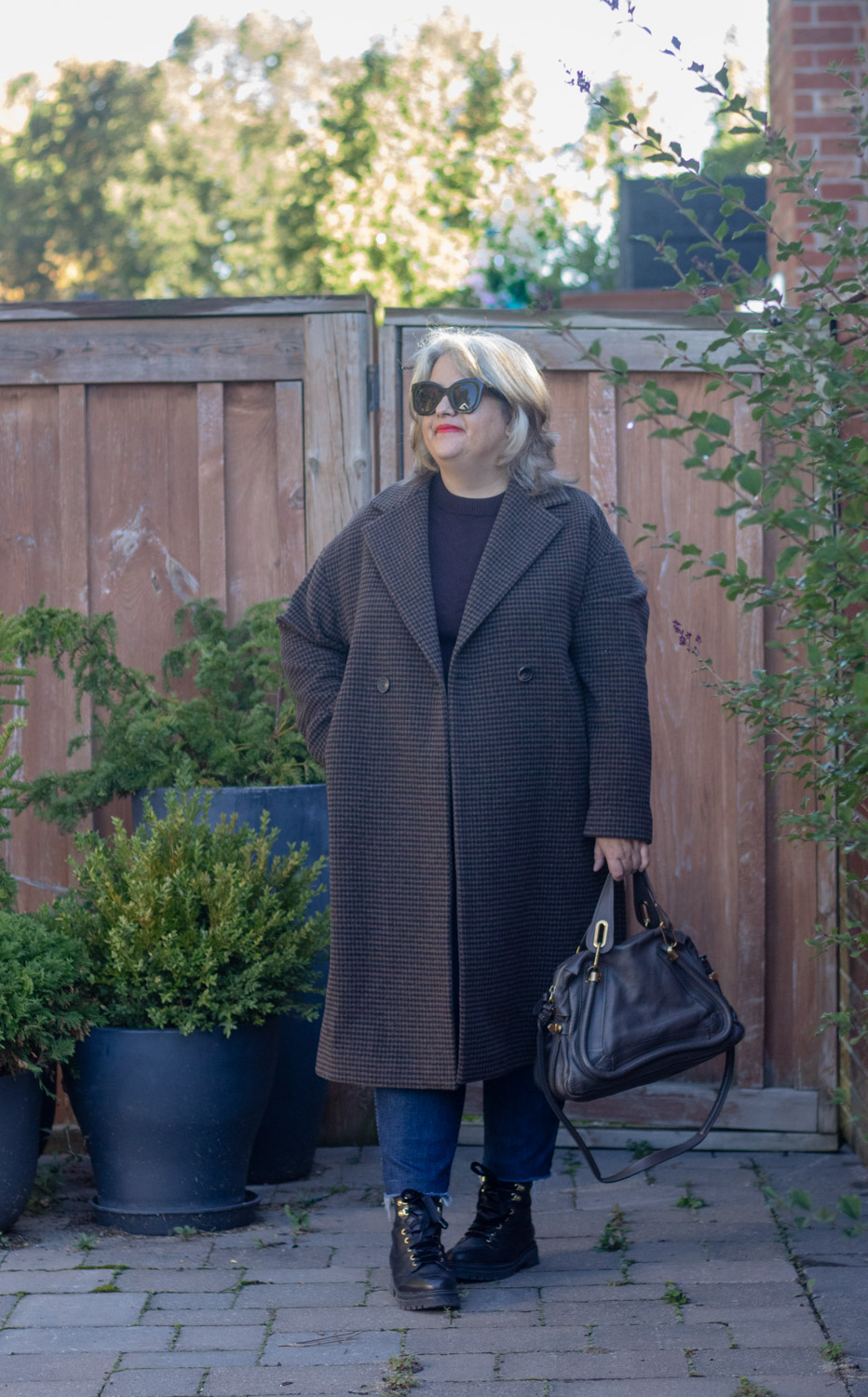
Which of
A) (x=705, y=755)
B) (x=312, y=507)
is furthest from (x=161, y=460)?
(x=705, y=755)

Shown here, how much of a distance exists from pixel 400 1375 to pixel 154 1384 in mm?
437

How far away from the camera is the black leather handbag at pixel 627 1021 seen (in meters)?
2.80

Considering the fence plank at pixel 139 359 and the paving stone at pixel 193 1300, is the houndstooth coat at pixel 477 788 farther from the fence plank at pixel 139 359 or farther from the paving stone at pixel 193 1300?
the fence plank at pixel 139 359

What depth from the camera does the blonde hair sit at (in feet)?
10.2

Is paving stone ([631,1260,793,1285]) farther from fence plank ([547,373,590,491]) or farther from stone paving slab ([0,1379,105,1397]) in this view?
fence plank ([547,373,590,491])

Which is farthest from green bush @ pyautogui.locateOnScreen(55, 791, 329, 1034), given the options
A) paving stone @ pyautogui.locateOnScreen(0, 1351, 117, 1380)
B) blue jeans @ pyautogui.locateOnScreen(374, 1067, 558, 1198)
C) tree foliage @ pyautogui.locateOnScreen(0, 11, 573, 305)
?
tree foliage @ pyautogui.locateOnScreen(0, 11, 573, 305)

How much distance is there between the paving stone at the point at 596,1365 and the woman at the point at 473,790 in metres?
0.32

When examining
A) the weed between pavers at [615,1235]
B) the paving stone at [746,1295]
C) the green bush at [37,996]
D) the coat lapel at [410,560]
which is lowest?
the weed between pavers at [615,1235]

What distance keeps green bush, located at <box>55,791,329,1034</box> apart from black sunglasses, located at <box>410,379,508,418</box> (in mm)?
1077

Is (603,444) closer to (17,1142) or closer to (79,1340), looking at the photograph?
(17,1142)

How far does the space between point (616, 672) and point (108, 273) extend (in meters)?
25.1

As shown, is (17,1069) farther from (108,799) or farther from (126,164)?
(126,164)

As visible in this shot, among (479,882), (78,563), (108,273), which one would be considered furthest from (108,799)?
(108,273)

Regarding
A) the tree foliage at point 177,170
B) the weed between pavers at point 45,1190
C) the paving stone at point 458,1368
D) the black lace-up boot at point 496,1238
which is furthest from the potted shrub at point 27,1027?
the tree foliage at point 177,170
